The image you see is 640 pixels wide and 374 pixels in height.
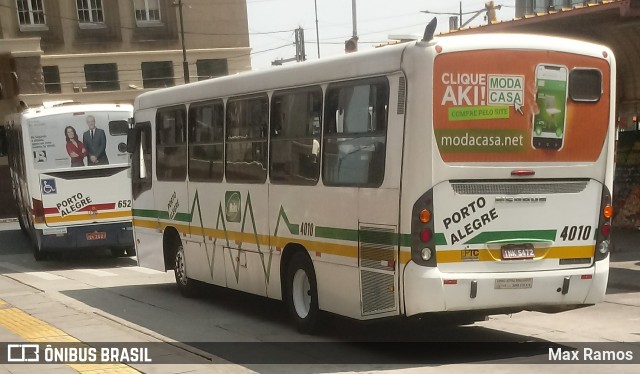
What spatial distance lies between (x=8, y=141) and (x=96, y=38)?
30862 mm

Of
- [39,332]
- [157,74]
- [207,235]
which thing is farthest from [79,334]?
[157,74]

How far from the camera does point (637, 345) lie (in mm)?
9711

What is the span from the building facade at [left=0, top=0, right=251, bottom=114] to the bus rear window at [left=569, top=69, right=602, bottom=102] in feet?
149

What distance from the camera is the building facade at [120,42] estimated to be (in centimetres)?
5466

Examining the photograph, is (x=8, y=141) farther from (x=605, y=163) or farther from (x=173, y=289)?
(x=605, y=163)

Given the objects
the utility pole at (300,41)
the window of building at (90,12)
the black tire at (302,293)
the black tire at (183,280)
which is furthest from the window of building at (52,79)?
the black tire at (302,293)

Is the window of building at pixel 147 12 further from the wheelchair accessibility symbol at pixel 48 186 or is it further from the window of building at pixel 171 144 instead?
the window of building at pixel 171 144

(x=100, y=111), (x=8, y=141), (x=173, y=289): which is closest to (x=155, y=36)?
(x=8, y=141)

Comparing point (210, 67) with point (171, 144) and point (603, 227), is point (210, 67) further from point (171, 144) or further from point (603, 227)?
point (603, 227)

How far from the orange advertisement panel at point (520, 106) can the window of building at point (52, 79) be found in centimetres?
4880

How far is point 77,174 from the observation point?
19.9m

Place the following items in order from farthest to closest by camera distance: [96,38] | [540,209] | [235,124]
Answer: [96,38] → [235,124] → [540,209]

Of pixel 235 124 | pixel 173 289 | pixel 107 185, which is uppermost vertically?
pixel 235 124

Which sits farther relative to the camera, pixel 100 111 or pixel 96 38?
pixel 96 38
